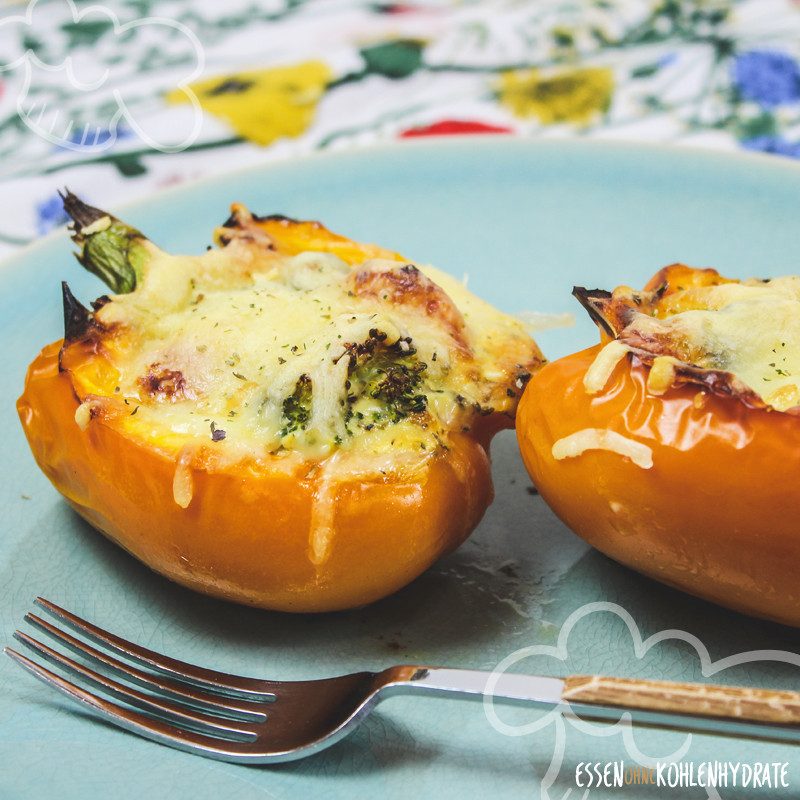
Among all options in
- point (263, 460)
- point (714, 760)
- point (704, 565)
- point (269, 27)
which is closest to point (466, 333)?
point (263, 460)

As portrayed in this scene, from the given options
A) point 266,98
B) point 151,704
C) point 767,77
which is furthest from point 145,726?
point 767,77

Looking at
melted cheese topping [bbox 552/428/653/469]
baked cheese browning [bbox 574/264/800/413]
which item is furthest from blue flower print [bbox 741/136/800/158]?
melted cheese topping [bbox 552/428/653/469]

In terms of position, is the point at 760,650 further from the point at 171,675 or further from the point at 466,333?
the point at 171,675

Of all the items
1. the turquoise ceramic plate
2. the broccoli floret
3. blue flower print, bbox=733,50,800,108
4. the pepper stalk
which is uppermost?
the pepper stalk

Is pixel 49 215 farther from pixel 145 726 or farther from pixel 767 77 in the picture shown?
pixel 767 77

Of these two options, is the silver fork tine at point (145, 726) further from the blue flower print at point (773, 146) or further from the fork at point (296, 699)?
the blue flower print at point (773, 146)

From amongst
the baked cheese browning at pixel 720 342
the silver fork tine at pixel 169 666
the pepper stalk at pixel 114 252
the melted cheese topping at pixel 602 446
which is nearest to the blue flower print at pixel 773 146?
the baked cheese browning at pixel 720 342

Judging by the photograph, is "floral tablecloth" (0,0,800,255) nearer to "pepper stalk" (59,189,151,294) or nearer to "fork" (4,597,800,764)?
"pepper stalk" (59,189,151,294)
